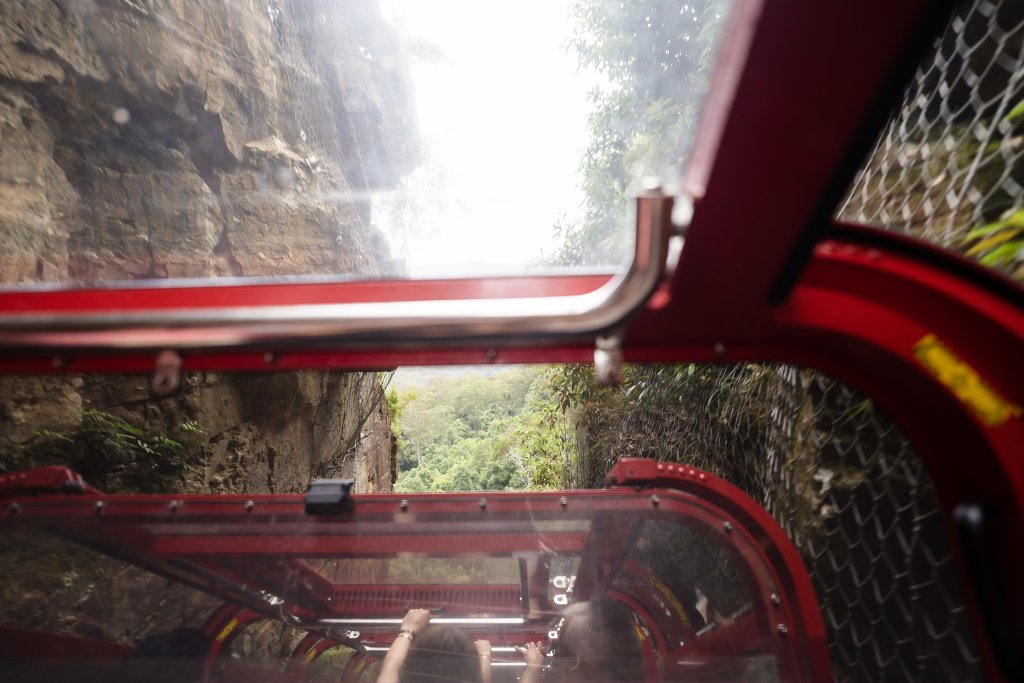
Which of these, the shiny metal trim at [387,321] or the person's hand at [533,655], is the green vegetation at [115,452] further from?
the person's hand at [533,655]

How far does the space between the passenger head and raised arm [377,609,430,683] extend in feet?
1.19

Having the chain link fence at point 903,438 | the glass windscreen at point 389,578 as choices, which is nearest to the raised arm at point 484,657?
the glass windscreen at point 389,578

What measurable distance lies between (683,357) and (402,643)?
0.99 meters

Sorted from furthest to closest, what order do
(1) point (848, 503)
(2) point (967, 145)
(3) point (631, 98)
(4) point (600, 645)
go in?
(1) point (848, 503)
(2) point (967, 145)
(4) point (600, 645)
(3) point (631, 98)

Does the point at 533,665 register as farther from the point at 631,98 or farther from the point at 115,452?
the point at 115,452

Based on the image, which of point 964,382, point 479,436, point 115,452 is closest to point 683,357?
point 964,382

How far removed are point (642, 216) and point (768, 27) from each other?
27 cm

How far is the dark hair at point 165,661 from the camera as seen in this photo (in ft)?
3.78

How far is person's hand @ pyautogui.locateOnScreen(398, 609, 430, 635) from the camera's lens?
4.43 ft

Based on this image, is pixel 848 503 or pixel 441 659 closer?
pixel 441 659

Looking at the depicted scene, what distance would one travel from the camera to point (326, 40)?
182 cm

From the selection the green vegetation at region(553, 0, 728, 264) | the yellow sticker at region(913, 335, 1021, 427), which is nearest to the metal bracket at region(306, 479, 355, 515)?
the green vegetation at region(553, 0, 728, 264)

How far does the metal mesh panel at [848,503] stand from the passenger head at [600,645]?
0.67m

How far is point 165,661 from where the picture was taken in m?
1.18
